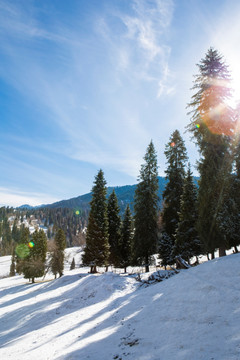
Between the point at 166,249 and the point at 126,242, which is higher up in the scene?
the point at 126,242

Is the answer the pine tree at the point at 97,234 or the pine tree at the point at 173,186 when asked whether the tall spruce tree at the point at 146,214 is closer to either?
the pine tree at the point at 173,186

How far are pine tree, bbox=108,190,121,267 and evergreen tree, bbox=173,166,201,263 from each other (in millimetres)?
12786

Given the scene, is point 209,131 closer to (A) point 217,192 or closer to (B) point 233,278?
(A) point 217,192

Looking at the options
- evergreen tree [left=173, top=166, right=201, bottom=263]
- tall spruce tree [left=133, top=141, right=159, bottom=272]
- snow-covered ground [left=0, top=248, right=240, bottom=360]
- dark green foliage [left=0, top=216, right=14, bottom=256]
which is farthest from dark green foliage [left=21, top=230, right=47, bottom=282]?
dark green foliage [left=0, top=216, right=14, bottom=256]

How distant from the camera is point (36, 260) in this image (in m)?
42.9

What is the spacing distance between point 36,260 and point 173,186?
1349 inches

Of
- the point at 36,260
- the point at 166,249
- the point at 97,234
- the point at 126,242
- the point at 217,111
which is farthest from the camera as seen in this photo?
the point at 36,260

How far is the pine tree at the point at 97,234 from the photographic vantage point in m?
28.3

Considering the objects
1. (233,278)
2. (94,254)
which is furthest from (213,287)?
(94,254)

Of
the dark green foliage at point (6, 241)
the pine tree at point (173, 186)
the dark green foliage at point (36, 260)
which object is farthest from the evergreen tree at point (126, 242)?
the dark green foliage at point (6, 241)

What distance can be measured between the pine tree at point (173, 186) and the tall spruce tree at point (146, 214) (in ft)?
4.89

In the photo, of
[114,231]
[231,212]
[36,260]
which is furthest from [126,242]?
[36,260]

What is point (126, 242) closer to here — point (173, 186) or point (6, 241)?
point (173, 186)

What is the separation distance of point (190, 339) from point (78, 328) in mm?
7180
